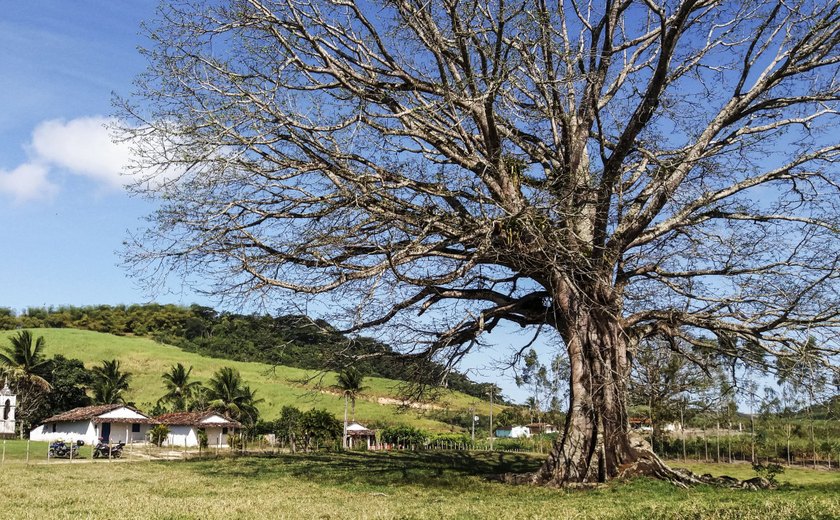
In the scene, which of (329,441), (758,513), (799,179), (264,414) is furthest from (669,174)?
(264,414)

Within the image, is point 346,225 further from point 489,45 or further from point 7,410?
point 7,410

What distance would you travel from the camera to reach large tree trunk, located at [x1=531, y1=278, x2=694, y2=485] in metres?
13.6

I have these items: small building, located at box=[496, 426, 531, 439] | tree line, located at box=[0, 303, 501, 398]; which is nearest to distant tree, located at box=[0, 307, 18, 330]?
tree line, located at box=[0, 303, 501, 398]

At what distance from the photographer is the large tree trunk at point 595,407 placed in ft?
44.6

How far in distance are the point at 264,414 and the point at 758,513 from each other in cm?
6761

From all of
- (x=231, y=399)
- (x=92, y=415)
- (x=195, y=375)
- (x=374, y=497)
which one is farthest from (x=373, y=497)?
(x=195, y=375)

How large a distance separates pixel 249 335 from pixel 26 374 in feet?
92.7

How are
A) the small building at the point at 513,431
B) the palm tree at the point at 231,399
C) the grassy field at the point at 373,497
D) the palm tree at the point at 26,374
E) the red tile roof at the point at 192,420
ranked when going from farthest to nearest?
1. the small building at the point at 513,431
2. the palm tree at the point at 231,399
3. the palm tree at the point at 26,374
4. the red tile roof at the point at 192,420
5. the grassy field at the point at 373,497

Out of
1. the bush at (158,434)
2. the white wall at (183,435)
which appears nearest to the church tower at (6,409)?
the bush at (158,434)

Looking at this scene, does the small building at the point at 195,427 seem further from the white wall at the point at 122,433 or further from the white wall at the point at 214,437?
the white wall at the point at 122,433

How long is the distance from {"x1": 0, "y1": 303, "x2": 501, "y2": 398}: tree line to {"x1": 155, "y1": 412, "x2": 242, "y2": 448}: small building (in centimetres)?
569

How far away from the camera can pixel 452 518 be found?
838cm

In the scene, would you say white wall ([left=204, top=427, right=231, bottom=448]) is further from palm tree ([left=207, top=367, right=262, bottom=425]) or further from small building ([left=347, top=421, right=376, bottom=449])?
small building ([left=347, top=421, right=376, bottom=449])

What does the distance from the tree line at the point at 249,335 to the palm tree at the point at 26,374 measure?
15085 mm
